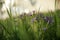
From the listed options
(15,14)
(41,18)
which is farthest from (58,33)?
(15,14)

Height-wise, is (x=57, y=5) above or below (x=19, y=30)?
above

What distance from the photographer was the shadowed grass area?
158 centimetres

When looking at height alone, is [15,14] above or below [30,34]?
above

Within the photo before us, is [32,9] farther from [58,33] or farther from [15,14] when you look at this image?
[58,33]

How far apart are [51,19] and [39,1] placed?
139 millimetres

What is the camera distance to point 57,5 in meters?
1.60

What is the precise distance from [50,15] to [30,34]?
0.16 meters

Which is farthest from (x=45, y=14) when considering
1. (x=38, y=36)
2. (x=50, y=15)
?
(x=38, y=36)

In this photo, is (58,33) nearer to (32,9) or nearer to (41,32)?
(41,32)

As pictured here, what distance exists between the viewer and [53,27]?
158 centimetres

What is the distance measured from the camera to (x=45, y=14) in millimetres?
1610

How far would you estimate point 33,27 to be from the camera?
1596mm

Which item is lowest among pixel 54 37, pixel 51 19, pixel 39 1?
pixel 54 37

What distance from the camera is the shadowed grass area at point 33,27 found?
1.58 metres
